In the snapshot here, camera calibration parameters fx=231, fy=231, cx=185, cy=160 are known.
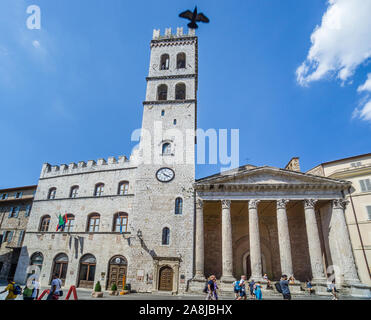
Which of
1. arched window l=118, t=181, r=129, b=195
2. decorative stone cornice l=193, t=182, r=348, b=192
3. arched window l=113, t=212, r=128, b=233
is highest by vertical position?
arched window l=118, t=181, r=129, b=195

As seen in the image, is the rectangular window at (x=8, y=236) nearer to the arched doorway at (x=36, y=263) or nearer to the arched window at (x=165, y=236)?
the arched doorway at (x=36, y=263)

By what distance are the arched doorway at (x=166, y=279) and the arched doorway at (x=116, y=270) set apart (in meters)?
A: 3.66

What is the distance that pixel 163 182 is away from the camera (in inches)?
902

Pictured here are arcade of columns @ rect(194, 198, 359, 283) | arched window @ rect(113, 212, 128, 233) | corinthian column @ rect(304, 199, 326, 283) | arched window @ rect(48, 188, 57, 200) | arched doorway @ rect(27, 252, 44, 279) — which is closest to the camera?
corinthian column @ rect(304, 199, 326, 283)

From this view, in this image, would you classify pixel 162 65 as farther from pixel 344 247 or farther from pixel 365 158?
pixel 344 247

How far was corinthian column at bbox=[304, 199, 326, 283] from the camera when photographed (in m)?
18.5

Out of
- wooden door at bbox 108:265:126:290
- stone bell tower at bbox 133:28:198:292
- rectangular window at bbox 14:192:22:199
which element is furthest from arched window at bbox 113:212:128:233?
rectangular window at bbox 14:192:22:199

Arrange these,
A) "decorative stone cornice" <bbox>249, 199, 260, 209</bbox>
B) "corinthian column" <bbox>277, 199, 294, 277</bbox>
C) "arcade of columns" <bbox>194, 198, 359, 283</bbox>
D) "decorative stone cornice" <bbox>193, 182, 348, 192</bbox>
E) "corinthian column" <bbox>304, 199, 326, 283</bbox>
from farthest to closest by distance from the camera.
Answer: "decorative stone cornice" <bbox>193, 182, 348, 192</bbox> < "decorative stone cornice" <bbox>249, 199, 260, 209</bbox> < "corinthian column" <bbox>277, 199, 294, 277</bbox> < "arcade of columns" <bbox>194, 198, 359, 283</bbox> < "corinthian column" <bbox>304, 199, 326, 283</bbox>

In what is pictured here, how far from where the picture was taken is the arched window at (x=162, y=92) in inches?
1119

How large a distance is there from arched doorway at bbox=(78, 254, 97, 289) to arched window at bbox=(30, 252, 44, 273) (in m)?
4.94

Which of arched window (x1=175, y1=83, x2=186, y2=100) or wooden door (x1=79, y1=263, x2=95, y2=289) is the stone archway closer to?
wooden door (x1=79, y1=263, x2=95, y2=289)

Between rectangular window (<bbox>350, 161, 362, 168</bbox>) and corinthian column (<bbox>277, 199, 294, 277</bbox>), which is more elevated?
rectangular window (<bbox>350, 161, 362, 168</bbox>)

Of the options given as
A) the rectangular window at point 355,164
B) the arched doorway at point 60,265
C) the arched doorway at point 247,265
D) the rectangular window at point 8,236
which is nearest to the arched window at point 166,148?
the arched doorway at point 247,265
